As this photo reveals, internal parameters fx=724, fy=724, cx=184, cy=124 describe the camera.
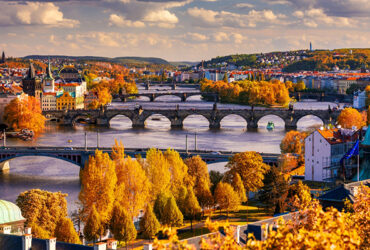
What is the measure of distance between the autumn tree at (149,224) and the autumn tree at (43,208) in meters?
2.25

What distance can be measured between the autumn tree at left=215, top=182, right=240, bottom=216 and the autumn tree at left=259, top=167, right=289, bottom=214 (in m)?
1.06

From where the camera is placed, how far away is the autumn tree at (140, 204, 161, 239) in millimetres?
18375

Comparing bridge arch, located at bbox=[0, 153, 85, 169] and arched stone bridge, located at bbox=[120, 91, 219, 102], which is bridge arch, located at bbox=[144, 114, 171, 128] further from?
bridge arch, located at bbox=[0, 153, 85, 169]

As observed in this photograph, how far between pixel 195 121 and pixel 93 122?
8.16 meters

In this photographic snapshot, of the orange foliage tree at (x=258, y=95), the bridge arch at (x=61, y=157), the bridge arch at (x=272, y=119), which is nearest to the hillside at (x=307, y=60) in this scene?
the orange foliage tree at (x=258, y=95)

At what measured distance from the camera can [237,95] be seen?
79.9 metres

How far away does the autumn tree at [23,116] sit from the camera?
4972 cm

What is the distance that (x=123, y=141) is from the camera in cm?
4091

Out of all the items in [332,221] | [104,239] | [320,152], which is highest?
[332,221]

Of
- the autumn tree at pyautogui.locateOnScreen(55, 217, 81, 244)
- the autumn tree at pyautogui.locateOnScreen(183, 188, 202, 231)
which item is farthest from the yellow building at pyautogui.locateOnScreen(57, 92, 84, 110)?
the autumn tree at pyautogui.locateOnScreen(55, 217, 81, 244)

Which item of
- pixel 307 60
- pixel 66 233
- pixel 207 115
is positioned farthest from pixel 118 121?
pixel 307 60

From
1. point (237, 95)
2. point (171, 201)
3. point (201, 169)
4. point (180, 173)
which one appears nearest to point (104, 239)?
point (171, 201)

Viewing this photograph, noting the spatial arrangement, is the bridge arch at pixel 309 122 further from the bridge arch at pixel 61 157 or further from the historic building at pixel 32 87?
the bridge arch at pixel 61 157

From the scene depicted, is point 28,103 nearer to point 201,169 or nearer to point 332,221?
point 201,169
